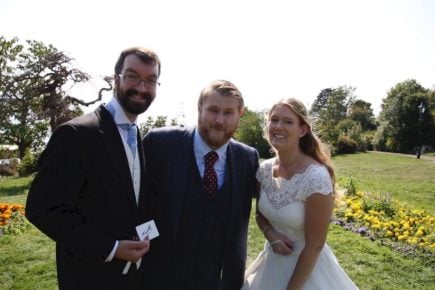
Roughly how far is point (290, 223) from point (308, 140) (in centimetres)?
70

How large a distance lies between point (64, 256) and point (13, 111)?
18.1 m

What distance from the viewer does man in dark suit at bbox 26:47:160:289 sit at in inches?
81.7

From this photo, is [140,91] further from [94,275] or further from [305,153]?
[305,153]

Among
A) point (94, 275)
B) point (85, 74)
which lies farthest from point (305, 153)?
point (85, 74)

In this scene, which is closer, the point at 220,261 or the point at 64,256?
the point at 64,256

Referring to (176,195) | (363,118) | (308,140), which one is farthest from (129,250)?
(363,118)

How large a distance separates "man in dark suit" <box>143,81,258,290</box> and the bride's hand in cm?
24

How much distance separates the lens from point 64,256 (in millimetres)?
2322

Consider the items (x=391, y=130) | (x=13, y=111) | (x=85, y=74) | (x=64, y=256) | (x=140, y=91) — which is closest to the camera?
(x=64, y=256)

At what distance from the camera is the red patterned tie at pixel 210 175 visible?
305 centimetres

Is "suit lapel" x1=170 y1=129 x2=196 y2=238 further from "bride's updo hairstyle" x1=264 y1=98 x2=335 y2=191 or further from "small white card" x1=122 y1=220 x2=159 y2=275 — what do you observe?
"bride's updo hairstyle" x1=264 y1=98 x2=335 y2=191

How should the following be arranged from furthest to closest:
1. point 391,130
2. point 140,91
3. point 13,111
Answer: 1. point 391,130
2. point 13,111
3. point 140,91

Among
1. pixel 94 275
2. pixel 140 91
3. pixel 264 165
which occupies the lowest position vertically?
pixel 94 275

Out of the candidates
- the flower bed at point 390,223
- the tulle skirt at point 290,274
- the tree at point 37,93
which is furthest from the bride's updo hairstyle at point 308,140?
the tree at point 37,93
